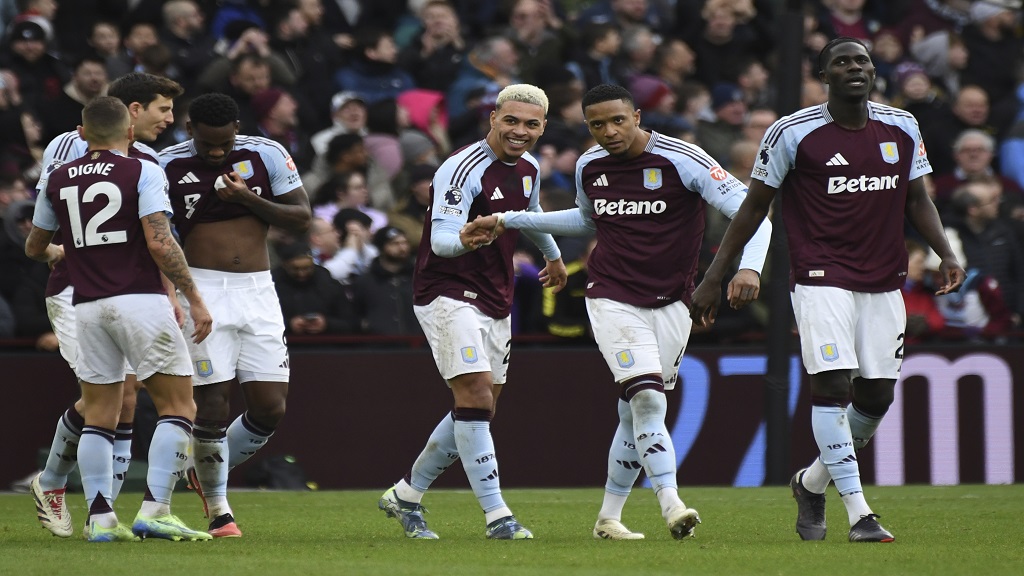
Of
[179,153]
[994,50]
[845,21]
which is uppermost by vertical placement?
[845,21]

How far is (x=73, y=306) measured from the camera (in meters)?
9.22

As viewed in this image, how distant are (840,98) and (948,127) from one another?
890 centimetres

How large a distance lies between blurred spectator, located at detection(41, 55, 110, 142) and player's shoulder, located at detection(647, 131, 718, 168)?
7.22 m

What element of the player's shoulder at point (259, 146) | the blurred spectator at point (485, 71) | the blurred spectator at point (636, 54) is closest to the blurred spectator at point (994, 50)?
the blurred spectator at point (636, 54)

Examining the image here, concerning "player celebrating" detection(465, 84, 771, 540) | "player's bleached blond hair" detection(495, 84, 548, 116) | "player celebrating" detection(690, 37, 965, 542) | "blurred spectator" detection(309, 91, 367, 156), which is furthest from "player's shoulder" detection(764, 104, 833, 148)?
"blurred spectator" detection(309, 91, 367, 156)

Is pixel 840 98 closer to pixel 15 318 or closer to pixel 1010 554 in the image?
pixel 1010 554

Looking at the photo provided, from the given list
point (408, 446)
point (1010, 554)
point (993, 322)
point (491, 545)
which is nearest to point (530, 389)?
point (408, 446)

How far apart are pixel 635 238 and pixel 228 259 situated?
93.2 inches

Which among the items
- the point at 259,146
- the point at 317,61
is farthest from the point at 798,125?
the point at 317,61

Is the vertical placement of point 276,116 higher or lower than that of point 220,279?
higher

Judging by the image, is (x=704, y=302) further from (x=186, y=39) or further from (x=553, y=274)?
(x=186, y=39)

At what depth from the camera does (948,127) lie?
1692 cm

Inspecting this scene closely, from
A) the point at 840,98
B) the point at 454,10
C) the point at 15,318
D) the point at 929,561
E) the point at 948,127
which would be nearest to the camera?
the point at 929,561

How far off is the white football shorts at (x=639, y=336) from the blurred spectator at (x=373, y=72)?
26.7 ft
